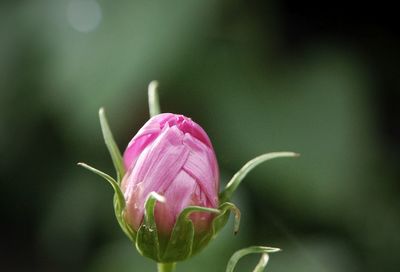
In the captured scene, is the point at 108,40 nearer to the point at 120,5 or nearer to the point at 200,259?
the point at 120,5

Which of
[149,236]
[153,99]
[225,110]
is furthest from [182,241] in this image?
[225,110]

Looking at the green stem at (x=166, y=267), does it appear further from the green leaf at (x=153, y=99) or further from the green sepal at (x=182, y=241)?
the green leaf at (x=153, y=99)

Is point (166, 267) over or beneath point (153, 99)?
beneath

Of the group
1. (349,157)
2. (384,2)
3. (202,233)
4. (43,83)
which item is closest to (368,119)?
(349,157)

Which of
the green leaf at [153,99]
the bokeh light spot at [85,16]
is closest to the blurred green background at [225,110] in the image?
the bokeh light spot at [85,16]

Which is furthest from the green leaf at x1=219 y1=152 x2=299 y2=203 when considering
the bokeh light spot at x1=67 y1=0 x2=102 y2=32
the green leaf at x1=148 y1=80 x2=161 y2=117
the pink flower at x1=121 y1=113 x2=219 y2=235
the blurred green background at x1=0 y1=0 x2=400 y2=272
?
the bokeh light spot at x1=67 y1=0 x2=102 y2=32

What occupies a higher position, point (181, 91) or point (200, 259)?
point (181, 91)

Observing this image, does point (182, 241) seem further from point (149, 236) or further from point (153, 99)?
point (153, 99)
